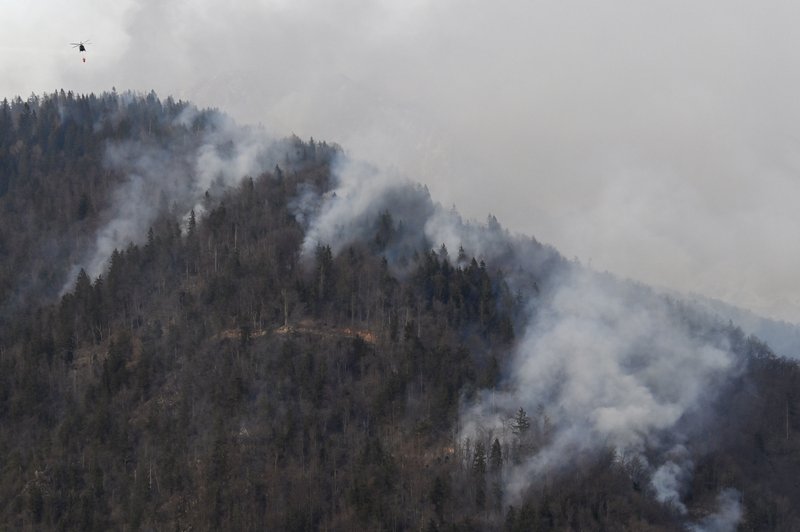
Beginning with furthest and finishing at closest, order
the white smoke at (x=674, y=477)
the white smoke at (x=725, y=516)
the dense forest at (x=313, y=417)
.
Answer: the white smoke at (x=674, y=477) → the dense forest at (x=313, y=417) → the white smoke at (x=725, y=516)

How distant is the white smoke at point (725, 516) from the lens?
14138cm

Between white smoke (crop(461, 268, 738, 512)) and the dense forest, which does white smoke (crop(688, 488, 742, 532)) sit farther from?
white smoke (crop(461, 268, 738, 512))

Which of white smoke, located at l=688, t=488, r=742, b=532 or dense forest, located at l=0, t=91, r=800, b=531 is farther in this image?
dense forest, located at l=0, t=91, r=800, b=531

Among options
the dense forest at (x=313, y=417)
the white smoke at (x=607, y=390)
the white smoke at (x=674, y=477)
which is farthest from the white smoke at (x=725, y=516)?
the white smoke at (x=607, y=390)

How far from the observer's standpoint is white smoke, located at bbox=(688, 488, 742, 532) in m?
141

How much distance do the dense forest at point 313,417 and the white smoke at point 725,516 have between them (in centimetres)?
44

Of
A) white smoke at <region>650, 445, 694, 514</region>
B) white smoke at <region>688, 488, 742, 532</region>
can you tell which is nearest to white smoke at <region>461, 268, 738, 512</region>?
white smoke at <region>650, 445, 694, 514</region>

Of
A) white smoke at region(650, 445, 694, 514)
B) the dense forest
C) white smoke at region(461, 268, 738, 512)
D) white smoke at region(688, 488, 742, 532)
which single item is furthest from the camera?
white smoke at region(461, 268, 738, 512)

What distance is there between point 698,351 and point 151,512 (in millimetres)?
108663

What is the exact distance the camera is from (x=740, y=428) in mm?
Answer: 167750

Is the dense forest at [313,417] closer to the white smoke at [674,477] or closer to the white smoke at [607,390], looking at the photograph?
the white smoke at [674,477]

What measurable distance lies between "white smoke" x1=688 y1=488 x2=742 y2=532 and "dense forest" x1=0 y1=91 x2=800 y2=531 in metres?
0.44

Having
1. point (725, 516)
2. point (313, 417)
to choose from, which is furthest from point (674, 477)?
point (313, 417)

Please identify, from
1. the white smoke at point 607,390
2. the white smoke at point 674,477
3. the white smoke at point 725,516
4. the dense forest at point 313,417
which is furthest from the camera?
the white smoke at point 607,390
